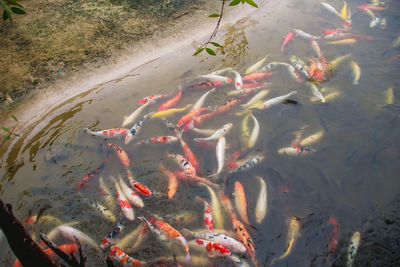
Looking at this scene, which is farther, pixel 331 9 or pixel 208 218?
pixel 331 9

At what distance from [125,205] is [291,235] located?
2004 millimetres

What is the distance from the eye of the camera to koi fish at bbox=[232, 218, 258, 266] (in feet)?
9.28

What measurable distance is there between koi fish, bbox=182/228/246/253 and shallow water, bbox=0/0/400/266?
0.15 meters

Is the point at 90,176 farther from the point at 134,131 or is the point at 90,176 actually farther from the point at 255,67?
the point at 255,67

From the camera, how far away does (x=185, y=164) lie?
371 centimetres

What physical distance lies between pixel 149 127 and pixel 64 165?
4.48 ft

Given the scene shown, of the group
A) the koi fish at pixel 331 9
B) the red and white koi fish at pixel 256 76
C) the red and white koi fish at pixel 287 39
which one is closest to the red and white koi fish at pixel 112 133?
the red and white koi fish at pixel 256 76

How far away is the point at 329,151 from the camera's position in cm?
383

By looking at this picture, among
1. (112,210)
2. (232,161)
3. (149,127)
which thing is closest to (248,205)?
(232,161)

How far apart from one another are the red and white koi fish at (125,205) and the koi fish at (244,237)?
4.07 feet

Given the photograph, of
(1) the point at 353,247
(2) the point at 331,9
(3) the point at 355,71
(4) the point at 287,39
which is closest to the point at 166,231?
(1) the point at 353,247

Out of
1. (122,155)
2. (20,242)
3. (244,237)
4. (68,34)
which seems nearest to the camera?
(20,242)

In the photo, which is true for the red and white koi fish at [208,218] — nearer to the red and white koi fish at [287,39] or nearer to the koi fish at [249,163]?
the koi fish at [249,163]

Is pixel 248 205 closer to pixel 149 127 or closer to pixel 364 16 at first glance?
pixel 149 127
